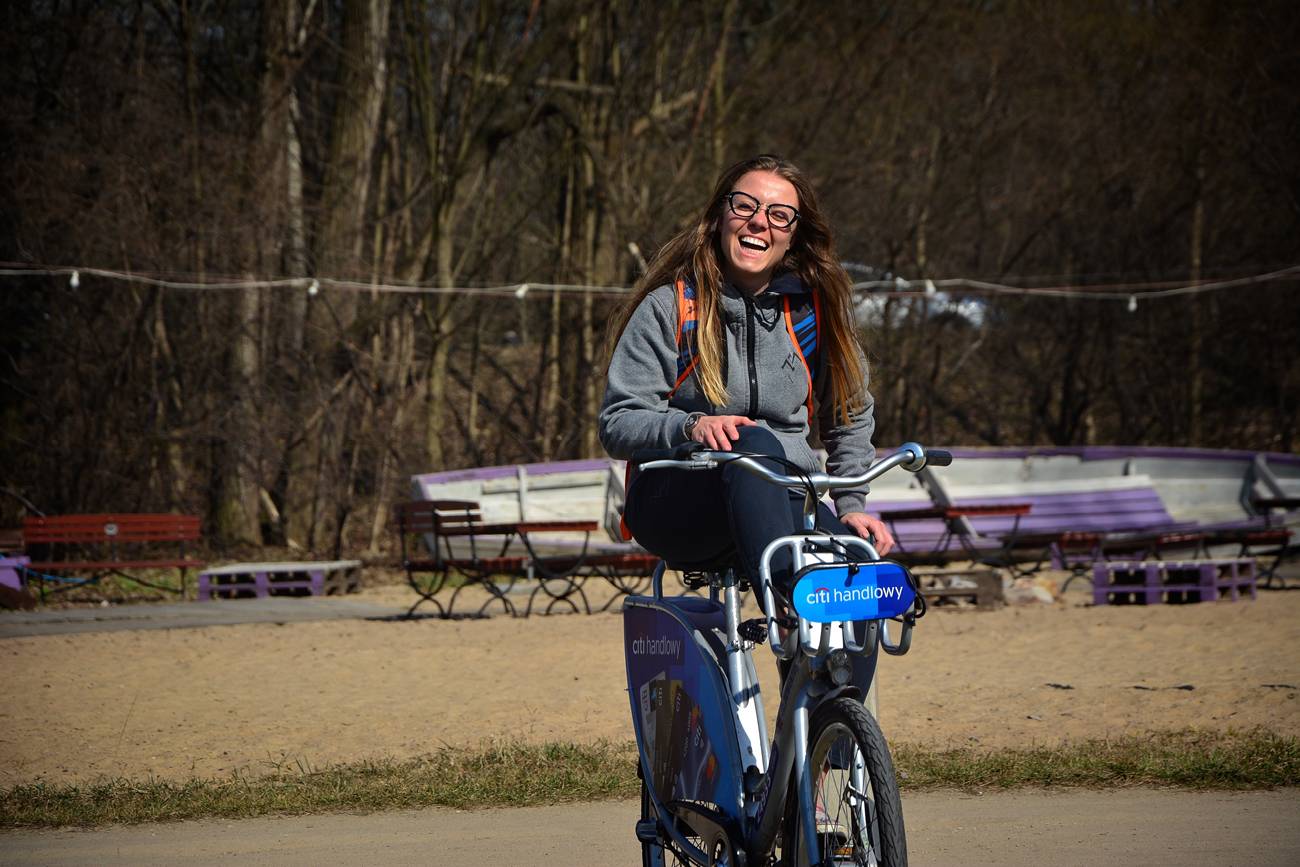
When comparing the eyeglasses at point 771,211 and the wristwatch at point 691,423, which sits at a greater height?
the eyeglasses at point 771,211

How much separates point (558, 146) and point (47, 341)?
7827mm

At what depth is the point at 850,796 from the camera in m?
2.88

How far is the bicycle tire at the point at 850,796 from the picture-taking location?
108 inches

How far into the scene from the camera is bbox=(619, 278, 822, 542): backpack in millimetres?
3514

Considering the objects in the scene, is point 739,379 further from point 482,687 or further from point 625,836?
point 482,687

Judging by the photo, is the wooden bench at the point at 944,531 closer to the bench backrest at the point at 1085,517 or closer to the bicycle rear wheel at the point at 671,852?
the bench backrest at the point at 1085,517

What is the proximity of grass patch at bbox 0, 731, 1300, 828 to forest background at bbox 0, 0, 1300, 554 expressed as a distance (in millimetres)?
12973

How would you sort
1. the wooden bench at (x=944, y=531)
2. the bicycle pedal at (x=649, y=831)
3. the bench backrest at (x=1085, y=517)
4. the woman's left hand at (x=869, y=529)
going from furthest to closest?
the bench backrest at (x=1085, y=517)
the wooden bench at (x=944, y=531)
the bicycle pedal at (x=649, y=831)
the woman's left hand at (x=869, y=529)

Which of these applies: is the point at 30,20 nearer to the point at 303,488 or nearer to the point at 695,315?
the point at 303,488

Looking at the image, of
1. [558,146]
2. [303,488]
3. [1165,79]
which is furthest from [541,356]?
[1165,79]

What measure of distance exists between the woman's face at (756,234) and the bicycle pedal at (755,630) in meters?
0.86

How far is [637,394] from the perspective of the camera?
11.4 ft

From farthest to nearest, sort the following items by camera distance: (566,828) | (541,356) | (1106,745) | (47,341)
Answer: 1. (541,356)
2. (47,341)
3. (1106,745)
4. (566,828)

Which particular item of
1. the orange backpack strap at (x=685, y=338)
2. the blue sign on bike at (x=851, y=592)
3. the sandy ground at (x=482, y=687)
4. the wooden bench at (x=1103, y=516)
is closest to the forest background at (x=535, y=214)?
the wooden bench at (x=1103, y=516)
